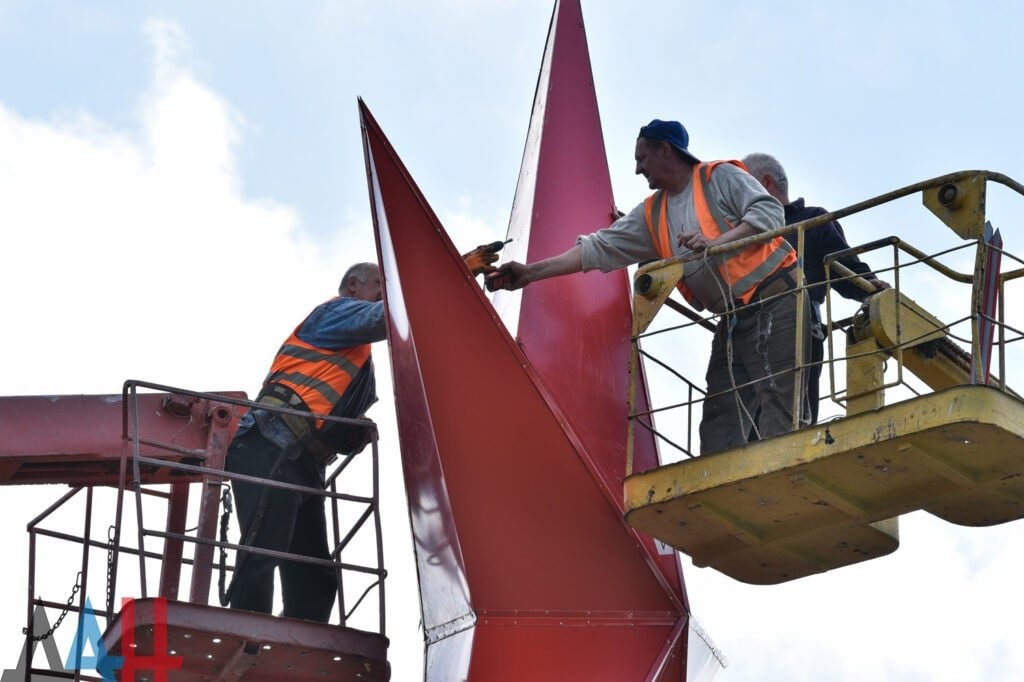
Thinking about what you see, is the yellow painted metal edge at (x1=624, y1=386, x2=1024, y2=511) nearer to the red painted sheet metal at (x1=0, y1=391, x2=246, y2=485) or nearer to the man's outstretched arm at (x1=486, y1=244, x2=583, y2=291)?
the man's outstretched arm at (x1=486, y1=244, x2=583, y2=291)

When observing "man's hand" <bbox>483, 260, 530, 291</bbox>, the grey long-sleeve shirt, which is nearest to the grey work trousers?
the grey long-sleeve shirt

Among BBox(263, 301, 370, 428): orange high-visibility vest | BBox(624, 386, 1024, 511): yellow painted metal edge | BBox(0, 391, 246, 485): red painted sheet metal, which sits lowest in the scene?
BBox(624, 386, 1024, 511): yellow painted metal edge

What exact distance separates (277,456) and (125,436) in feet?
4.19

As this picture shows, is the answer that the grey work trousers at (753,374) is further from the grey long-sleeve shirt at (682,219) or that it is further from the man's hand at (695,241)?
the grey long-sleeve shirt at (682,219)

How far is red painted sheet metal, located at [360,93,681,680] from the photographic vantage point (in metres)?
11.8

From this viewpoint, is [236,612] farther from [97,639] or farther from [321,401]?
[321,401]

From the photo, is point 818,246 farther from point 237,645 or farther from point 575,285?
point 237,645

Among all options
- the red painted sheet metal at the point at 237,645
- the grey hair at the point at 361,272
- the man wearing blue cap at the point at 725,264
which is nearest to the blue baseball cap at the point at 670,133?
the man wearing blue cap at the point at 725,264

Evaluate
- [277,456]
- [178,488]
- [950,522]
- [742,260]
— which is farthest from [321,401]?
[950,522]

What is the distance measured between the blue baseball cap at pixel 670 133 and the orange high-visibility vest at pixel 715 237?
6.4 inches

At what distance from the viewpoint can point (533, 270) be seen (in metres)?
13.3

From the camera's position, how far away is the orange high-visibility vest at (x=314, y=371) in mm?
13320

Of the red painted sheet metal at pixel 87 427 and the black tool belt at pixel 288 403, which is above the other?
the black tool belt at pixel 288 403
